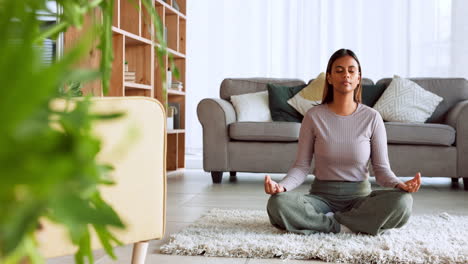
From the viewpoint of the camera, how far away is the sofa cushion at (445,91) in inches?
174

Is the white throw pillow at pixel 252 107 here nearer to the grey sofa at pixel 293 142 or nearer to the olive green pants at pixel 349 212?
the grey sofa at pixel 293 142

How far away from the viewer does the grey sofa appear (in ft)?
12.9

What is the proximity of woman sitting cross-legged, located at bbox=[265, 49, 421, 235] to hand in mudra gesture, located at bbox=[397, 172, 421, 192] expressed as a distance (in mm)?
39

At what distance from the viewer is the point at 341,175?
2273 mm

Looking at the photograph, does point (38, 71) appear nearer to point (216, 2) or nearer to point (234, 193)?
point (234, 193)

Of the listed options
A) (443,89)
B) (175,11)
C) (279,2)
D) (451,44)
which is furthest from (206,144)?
(451,44)

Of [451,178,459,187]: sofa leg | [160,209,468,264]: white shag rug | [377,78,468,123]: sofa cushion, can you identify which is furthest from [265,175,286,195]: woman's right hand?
[377,78,468,123]: sofa cushion

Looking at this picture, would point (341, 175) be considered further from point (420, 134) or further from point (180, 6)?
point (180, 6)

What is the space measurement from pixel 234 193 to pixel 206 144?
675mm

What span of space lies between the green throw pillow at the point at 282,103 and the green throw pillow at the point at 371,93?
0.55 metres

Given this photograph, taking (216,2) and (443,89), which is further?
(216,2)

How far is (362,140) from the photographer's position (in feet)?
7.54

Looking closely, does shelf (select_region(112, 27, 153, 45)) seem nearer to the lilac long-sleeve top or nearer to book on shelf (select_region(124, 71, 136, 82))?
book on shelf (select_region(124, 71, 136, 82))

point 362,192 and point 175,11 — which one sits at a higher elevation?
point 175,11
